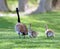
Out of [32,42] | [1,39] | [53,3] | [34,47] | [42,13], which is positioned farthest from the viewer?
[53,3]

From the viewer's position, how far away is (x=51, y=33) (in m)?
10.7

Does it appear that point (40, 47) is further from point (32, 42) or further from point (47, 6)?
point (47, 6)

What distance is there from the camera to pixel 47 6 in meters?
25.1

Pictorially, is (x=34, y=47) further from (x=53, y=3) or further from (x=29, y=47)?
(x=53, y=3)

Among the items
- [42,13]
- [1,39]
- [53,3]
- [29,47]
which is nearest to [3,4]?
[42,13]

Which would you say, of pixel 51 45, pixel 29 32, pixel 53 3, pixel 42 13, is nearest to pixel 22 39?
pixel 29 32

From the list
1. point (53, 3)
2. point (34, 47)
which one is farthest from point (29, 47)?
point (53, 3)

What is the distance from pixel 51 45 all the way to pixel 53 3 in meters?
20.0

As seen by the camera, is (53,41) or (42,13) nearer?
(53,41)

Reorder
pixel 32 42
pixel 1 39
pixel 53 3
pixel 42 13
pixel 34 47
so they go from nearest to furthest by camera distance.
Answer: pixel 34 47, pixel 32 42, pixel 1 39, pixel 42 13, pixel 53 3

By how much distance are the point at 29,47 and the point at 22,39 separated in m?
1.33

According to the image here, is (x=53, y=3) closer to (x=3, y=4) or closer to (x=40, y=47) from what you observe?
(x=3, y=4)

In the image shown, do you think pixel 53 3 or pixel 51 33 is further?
pixel 53 3

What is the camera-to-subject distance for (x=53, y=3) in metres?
29.4
